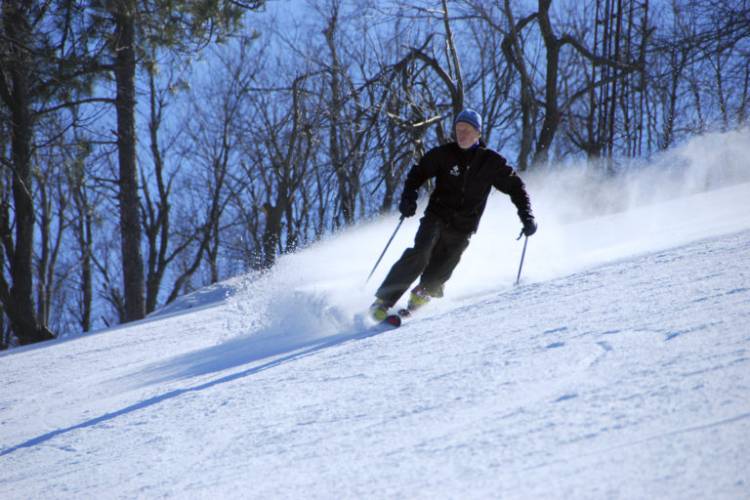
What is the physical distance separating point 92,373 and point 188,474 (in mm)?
3242

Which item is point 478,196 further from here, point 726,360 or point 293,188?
point 293,188

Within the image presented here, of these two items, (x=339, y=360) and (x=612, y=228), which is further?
(x=612, y=228)

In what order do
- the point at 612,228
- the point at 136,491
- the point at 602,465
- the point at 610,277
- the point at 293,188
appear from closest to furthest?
1. the point at 602,465
2. the point at 136,491
3. the point at 610,277
4. the point at 612,228
5. the point at 293,188

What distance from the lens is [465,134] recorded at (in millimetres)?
4809

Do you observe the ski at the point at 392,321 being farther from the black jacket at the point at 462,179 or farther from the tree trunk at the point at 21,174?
the tree trunk at the point at 21,174

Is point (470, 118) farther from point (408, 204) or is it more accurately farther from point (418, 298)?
point (418, 298)

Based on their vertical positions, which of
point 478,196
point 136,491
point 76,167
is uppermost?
point 76,167

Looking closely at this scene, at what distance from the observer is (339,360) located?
3645 mm

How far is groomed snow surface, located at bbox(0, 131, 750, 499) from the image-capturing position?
1948 millimetres

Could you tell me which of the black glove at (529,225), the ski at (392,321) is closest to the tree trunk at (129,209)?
the ski at (392,321)

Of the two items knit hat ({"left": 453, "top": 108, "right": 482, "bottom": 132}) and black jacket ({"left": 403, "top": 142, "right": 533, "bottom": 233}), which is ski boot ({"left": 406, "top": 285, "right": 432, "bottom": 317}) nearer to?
black jacket ({"left": 403, "top": 142, "right": 533, "bottom": 233})

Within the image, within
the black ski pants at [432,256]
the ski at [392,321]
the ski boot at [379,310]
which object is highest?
the black ski pants at [432,256]

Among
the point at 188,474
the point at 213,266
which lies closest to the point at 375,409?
the point at 188,474

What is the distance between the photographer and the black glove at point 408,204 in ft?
16.2
